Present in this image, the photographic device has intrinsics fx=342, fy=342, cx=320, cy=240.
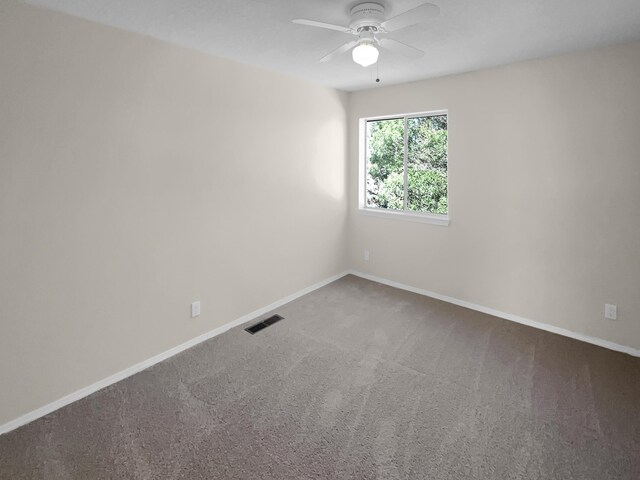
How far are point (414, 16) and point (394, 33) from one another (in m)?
0.67

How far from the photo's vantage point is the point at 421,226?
3900 millimetres

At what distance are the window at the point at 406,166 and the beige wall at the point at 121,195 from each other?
1253 mm

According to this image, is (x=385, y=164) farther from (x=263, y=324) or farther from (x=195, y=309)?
(x=195, y=309)

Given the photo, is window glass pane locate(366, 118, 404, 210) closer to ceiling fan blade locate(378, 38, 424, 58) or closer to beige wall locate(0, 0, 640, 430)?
beige wall locate(0, 0, 640, 430)

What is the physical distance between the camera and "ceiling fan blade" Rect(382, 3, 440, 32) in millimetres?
1625

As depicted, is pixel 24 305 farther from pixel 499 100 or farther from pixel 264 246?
pixel 499 100

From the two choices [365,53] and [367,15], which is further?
[365,53]

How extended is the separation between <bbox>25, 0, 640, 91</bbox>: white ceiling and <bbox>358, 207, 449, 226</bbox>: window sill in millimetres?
1532

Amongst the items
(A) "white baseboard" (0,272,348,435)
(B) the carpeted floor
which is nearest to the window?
(B) the carpeted floor

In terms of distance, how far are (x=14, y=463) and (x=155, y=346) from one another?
1.00 meters

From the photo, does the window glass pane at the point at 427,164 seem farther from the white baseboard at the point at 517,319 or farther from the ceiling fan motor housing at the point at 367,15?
the ceiling fan motor housing at the point at 367,15

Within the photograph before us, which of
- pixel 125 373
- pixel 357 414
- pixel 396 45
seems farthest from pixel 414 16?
pixel 125 373

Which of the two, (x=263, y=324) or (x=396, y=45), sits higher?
(x=396, y=45)

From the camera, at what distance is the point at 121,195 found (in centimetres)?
234
